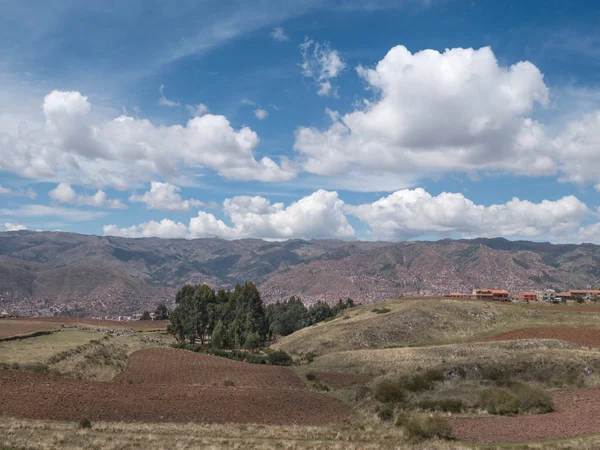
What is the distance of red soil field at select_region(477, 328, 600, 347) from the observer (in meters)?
64.6

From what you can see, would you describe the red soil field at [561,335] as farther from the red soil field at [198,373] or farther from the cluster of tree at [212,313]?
the cluster of tree at [212,313]

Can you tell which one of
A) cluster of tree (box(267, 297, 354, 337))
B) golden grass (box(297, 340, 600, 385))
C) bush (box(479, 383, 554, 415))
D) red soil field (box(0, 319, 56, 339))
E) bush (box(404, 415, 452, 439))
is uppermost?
bush (box(404, 415, 452, 439))

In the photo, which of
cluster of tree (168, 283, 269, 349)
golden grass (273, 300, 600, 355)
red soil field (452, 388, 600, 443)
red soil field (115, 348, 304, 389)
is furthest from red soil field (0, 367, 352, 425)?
cluster of tree (168, 283, 269, 349)

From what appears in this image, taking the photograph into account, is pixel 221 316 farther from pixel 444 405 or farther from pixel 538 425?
pixel 538 425

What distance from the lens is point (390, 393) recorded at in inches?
1626

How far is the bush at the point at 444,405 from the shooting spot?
3597cm

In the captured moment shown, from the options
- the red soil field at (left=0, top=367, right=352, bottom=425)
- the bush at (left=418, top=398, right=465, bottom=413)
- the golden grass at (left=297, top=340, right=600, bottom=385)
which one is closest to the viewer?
the red soil field at (left=0, top=367, right=352, bottom=425)

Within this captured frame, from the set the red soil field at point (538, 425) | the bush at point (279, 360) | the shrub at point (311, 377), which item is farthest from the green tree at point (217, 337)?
the red soil field at point (538, 425)

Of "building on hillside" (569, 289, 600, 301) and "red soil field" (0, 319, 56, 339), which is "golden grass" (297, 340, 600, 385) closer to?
"red soil field" (0, 319, 56, 339)

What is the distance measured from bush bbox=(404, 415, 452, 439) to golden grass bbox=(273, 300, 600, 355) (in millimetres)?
53436

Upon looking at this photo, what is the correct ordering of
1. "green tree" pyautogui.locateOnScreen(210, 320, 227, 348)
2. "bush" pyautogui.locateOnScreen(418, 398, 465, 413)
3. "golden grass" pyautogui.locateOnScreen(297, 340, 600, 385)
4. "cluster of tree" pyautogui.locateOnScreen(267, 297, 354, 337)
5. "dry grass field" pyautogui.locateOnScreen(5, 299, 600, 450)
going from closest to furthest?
"dry grass field" pyautogui.locateOnScreen(5, 299, 600, 450) → "bush" pyautogui.locateOnScreen(418, 398, 465, 413) → "golden grass" pyautogui.locateOnScreen(297, 340, 600, 385) → "green tree" pyautogui.locateOnScreen(210, 320, 227, 348) → "cluster of tree" pyautogui.locateOnScreen(267, 297, 354, 337)

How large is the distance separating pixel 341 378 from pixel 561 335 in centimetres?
3807

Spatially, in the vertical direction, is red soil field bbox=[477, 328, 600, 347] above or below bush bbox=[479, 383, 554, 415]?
below

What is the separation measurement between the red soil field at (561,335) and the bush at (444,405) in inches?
1427
